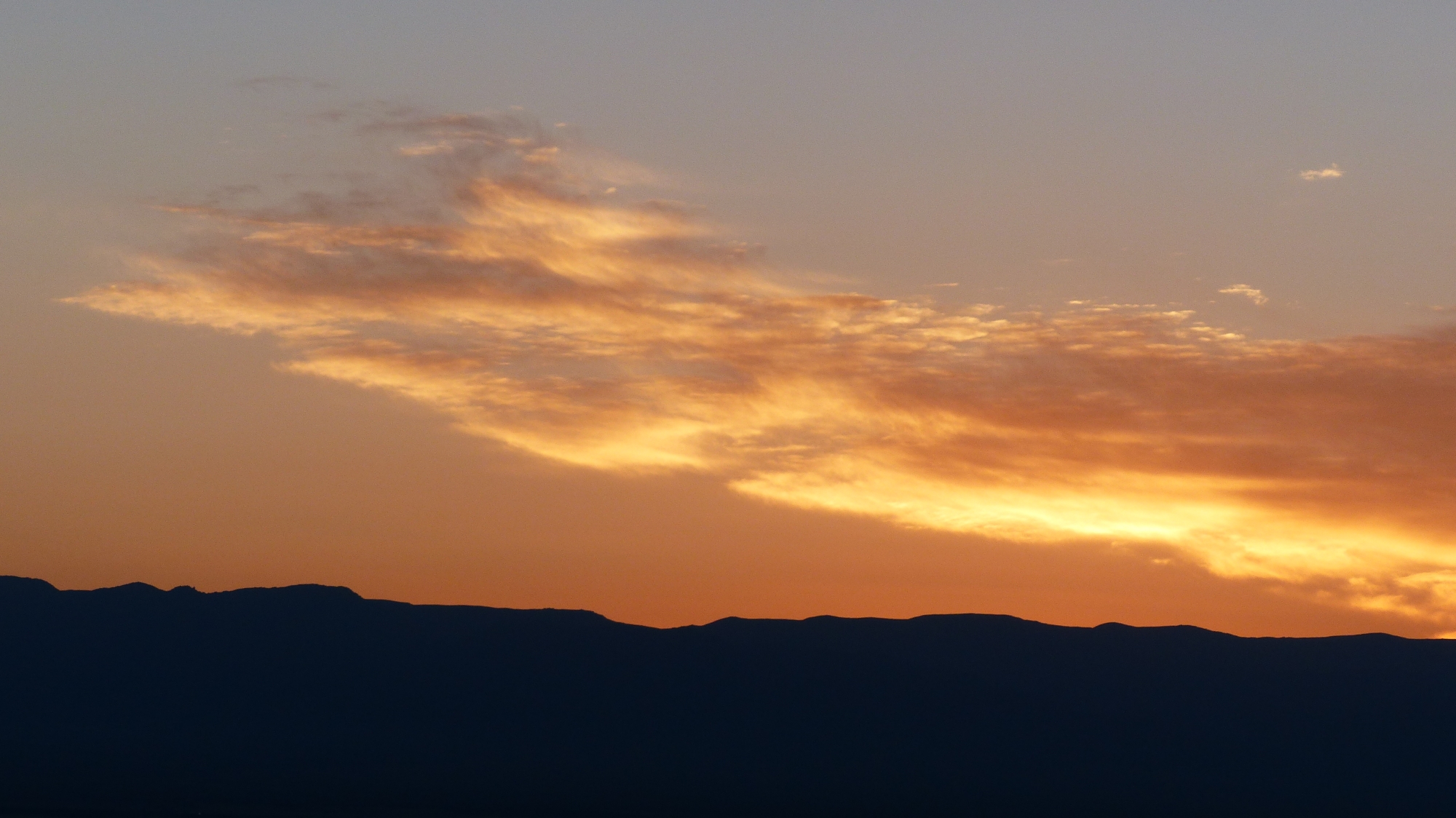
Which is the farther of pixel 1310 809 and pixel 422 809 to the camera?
pixel 1310 809

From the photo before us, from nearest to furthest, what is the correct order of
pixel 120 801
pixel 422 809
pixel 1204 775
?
pixel 120 801 < pixel 422 809 < pixel 1204 775

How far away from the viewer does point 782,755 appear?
198500 millimetres

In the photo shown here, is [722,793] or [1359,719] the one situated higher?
[1359,719]

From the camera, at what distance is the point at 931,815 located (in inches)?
6752

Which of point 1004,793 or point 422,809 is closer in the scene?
point 422,809

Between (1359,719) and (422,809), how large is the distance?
369ft

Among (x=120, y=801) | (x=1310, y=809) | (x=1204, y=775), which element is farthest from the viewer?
(x=1204, y=775)

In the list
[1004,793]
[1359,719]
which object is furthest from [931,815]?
[1359,719]

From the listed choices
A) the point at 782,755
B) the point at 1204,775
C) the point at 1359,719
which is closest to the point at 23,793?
the point at 782,755

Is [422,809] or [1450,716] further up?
[1450,716]

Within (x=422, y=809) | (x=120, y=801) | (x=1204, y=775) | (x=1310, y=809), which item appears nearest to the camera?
(x=120, y=801)

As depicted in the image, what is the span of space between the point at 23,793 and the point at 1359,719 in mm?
149266

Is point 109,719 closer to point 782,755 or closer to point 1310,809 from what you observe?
point 782,755

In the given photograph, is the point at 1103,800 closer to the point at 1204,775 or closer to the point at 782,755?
the point at 1204,775
